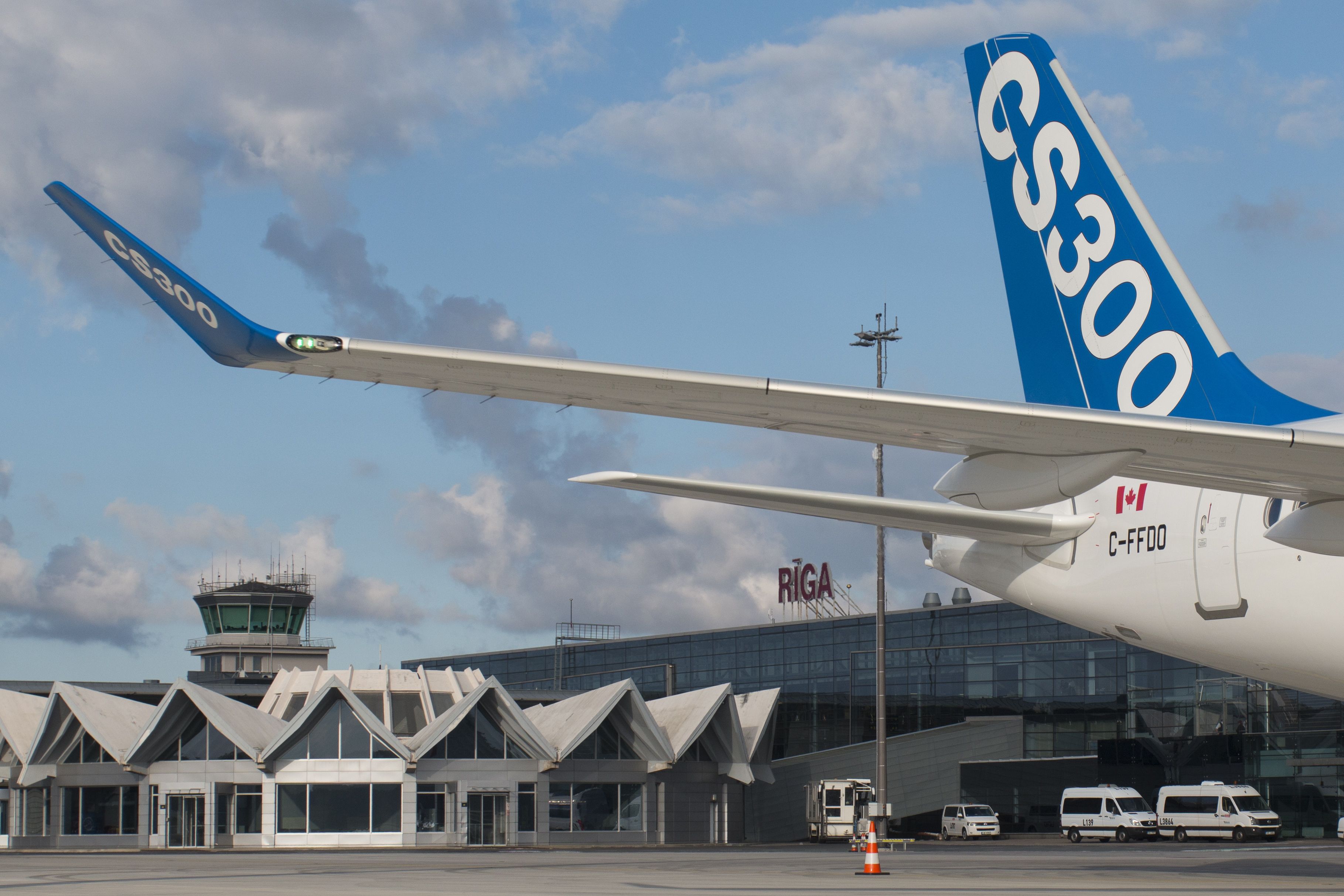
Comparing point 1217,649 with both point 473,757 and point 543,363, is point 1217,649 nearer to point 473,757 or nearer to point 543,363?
point 543,363

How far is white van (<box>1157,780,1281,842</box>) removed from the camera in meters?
50.8

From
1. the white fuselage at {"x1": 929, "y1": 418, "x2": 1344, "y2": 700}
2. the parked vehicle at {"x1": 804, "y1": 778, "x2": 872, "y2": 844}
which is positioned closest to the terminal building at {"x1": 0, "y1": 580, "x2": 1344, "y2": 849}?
the parked vehicle at {"x1": 804, "y1": 778, "x2": 872, "y2": 844}

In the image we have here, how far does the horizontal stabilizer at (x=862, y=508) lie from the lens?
44.4ft

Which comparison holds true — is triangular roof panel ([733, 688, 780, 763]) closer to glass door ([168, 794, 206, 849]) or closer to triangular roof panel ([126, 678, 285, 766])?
triangular roof panel ([126, 678, 285, 766])

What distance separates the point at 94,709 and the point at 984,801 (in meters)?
38.8

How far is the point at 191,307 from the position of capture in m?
10.0

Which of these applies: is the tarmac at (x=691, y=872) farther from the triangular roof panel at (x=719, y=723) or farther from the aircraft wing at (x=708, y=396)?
the triangular roof panel at (x=719, y=723)

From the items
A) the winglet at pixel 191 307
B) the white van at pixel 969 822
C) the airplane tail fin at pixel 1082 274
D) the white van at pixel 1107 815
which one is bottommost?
the white van at pixel 969 822

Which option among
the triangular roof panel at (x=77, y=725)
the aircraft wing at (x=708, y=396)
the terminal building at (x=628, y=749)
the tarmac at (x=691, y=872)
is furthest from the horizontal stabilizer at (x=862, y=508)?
the triangular roof panel at (x=77, y=725)

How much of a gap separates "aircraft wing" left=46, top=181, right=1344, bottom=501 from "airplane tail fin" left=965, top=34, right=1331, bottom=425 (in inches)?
194

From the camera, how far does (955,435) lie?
10.8 metres

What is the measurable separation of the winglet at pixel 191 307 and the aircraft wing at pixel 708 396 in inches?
0.4

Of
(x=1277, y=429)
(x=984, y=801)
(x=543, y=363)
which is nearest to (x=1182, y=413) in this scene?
(x=1277, y=429)

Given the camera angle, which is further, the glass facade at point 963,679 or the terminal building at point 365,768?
the glass facade at point 963,679
